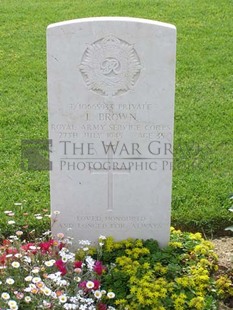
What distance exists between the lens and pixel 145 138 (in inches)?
174

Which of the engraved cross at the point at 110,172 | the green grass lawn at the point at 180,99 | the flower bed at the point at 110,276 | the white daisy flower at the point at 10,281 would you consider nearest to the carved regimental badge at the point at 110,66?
the engraved cross at the point at 110,172

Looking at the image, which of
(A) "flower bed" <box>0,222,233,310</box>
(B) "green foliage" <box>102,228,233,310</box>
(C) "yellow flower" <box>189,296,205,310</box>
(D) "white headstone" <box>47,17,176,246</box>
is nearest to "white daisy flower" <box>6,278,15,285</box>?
(A) "flower bed" <box>0,222,233,310</box>

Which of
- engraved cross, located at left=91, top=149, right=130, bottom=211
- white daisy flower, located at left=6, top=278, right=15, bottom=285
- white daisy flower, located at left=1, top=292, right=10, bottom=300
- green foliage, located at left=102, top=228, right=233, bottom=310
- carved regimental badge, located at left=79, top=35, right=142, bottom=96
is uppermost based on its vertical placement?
carved regimental badge, located at left=79, top=35, right=142, bottom=96

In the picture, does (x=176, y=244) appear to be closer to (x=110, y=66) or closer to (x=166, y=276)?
(x=166, y=276)

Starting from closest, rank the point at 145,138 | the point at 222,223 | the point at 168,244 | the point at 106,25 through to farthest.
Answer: the point at 106,25 < the point at 145,138 < the point at 168,244 < the point at 222,223

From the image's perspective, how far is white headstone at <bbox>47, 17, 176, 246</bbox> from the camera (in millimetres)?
4164

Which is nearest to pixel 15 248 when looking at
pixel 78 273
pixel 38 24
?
pixel 78 273

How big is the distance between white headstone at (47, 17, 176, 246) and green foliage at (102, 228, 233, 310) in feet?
0.54

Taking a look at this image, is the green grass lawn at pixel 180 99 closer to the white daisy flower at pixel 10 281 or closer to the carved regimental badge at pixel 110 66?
the white daisy flower at pixel 10 281

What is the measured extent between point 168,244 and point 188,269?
32cm

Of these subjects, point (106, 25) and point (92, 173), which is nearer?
point (106, 25)

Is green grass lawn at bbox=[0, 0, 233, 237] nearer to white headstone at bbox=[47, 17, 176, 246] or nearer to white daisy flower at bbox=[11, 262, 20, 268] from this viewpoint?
white headstone at bbox=[47, 17, 176, 246]

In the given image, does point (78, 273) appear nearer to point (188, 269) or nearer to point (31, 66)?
point (188, 269)

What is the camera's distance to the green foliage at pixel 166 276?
410 centimetres
